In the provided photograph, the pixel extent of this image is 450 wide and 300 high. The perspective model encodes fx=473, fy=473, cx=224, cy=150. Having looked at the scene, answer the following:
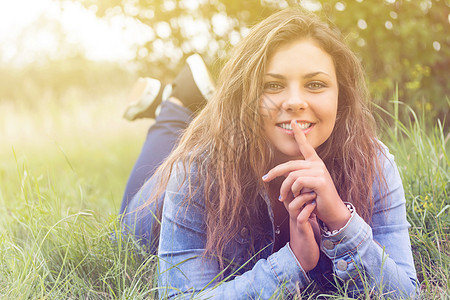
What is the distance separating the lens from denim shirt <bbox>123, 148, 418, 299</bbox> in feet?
5.39

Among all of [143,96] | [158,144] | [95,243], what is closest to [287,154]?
[95,243]

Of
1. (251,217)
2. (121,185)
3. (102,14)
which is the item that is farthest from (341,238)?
(102,14)

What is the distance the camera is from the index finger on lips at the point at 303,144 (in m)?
1.65

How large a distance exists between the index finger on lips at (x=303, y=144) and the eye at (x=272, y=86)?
164 mm

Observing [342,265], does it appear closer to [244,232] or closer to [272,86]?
[244,232]

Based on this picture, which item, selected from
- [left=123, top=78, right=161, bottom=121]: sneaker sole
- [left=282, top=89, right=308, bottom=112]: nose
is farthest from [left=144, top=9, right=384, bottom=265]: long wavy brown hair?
[left=123, top=78, right=161, bottom=121]: sneaker sole

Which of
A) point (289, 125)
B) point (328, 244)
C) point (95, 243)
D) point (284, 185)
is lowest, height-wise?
point (95, 243)

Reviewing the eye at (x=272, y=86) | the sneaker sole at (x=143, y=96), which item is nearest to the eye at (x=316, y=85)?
the eye at (x=272, y=86)

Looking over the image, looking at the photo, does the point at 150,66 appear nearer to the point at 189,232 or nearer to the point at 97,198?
the point at 97,198

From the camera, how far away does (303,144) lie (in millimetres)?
1654

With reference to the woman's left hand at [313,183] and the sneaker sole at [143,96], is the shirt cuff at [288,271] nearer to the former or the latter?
the woman's left hand at [313,183]

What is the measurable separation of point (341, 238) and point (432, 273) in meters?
0.50

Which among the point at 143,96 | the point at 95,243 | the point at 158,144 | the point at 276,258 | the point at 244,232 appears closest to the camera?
the point at 276,258

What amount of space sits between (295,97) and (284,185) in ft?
1.09
